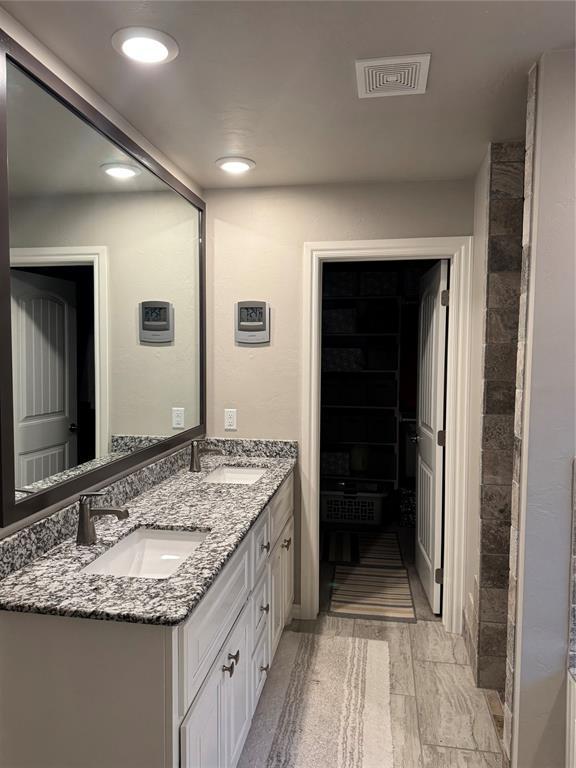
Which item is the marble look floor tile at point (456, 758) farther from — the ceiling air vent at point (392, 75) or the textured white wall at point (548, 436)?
the ceiling air vent at point (392, 75)

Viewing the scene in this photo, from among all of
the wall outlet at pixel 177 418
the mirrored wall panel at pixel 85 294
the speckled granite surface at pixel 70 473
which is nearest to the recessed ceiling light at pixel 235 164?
the mirrored wall panel at pixel 85 294

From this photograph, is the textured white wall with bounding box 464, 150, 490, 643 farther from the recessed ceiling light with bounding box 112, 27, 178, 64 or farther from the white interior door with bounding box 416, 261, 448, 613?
the recessed ceiling light with bounding box 112, 27, 178, 64

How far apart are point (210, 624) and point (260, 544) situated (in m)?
0.64

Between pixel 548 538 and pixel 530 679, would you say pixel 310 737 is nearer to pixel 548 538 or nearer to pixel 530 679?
pixel 530 679

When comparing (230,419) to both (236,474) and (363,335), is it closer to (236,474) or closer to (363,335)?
(236,474)

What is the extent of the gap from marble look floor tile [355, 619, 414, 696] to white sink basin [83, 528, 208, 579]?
1.28 m

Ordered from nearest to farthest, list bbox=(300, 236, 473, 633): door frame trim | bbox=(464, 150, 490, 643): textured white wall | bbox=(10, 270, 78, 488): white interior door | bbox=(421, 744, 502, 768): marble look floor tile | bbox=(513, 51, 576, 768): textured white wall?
bbox=(10, 270, 78, 488): white interior door < bbox=(513, 51, 576, 768): textured white wall < bbox=(421, 744, 502, 768): marble look floor tile < bbox=(464, 150, 490, 643): textured white wall < bbox=(300, 236, 473, 633): door frame trim

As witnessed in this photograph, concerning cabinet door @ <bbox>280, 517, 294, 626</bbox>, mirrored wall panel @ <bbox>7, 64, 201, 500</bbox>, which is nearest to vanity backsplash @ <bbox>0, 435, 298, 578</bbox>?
mirrored wall panel @ <bbox>7, 64, 201, 500</bbox>

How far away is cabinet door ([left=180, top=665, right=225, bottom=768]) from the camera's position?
1291 millimetres

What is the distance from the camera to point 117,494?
203 centimetres

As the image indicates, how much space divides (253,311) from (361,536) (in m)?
2.32

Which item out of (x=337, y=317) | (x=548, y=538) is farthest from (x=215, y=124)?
(x=337, y=317)

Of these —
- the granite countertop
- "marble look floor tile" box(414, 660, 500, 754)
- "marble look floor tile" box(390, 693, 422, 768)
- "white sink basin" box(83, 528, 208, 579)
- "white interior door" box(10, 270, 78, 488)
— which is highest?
"white interior door" box(10, 270, 78, 488)

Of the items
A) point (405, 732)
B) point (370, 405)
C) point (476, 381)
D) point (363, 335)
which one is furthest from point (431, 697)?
point (363, 335)
